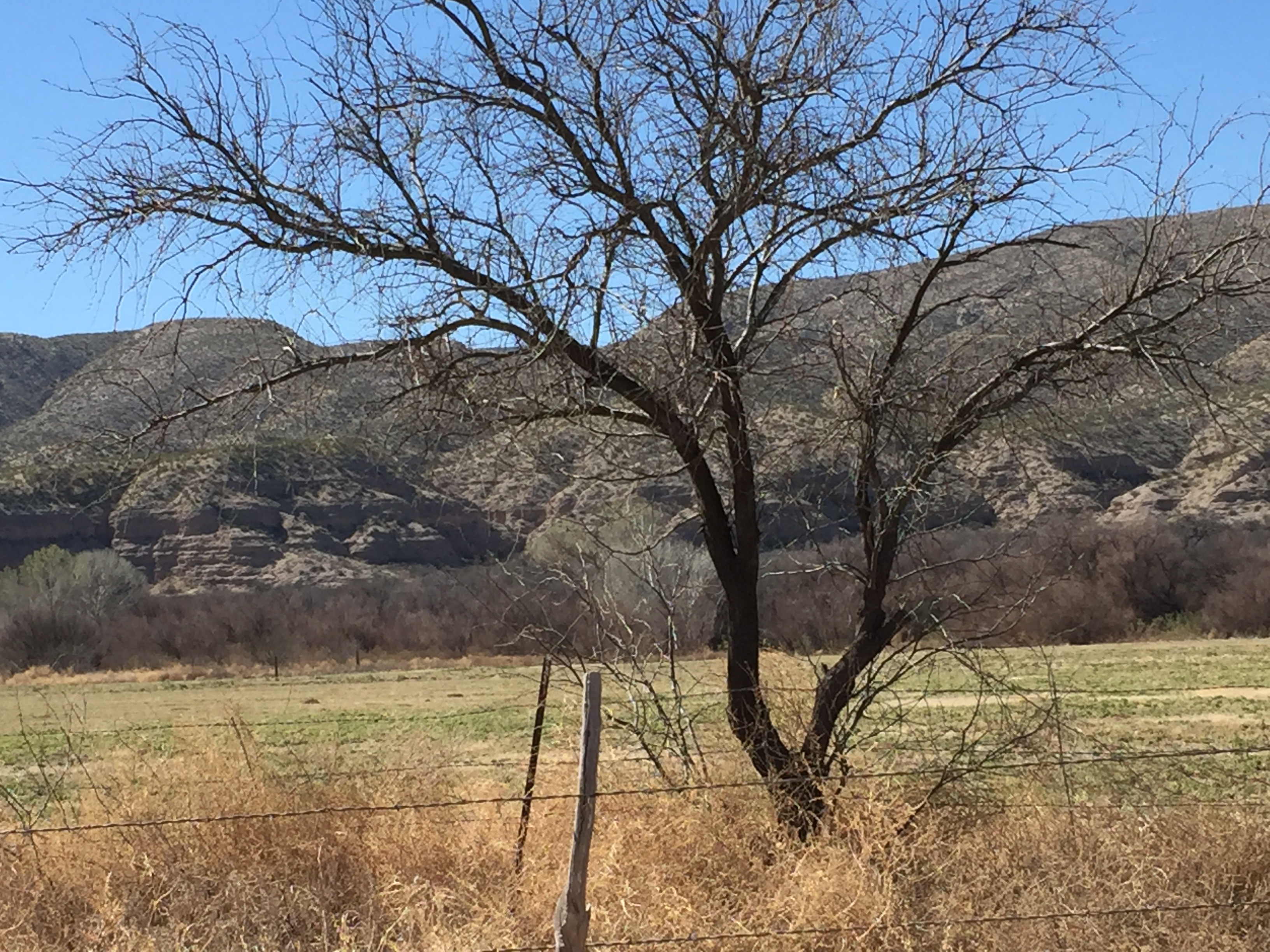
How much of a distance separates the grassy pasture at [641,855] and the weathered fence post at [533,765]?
0.09 meters

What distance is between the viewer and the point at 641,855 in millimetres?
7266

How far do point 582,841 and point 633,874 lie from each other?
5.15 feet

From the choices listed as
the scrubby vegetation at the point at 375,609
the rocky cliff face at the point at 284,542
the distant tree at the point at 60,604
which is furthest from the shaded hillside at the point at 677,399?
the rocky cliff face at the point at 284,542

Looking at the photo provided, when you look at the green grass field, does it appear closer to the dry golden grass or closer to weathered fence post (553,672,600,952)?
the dry golden grass

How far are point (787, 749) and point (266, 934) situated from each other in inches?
125

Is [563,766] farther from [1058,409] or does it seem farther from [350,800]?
[1058,409]

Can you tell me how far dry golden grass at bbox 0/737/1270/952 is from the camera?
6.66m

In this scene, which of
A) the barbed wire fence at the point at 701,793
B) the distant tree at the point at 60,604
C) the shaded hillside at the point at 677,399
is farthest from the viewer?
the distant tree at the point at 60,604

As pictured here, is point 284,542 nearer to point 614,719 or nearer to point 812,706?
point 614,719

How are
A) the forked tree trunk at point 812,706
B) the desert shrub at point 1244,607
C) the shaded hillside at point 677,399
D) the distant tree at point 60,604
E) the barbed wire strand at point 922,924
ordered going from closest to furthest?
the barbed wire strand at point 922,924 < the forked tree trunk at point 812,706 < the shaded hillside at point 677,399 < the desert shrub at point 1244,607 < the distant tree at point 60,604

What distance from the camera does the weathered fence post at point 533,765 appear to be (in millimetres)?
7504

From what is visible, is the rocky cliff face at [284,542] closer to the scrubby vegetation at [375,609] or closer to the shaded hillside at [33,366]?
the scrubby vegetation at [375,609]

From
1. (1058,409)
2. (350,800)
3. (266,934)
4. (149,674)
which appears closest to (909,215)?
(1058,409)

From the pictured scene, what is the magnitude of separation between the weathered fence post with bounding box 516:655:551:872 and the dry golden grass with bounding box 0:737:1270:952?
0.31 ft
